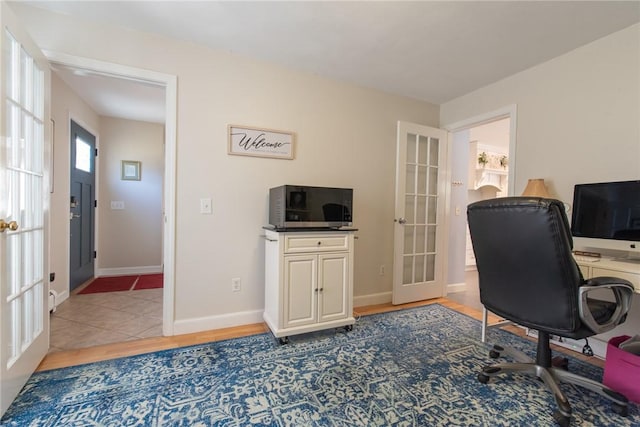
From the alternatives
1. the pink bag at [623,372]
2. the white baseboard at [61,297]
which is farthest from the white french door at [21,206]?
the pink bag at [623,372]

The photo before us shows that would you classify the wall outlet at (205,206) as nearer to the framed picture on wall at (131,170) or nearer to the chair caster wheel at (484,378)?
the chair caster wheel at (484,378)

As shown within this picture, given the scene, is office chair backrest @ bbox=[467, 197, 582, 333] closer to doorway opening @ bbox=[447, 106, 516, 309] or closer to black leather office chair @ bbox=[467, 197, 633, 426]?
black leather office chair @ bbox=[467, 197, 633, 426]

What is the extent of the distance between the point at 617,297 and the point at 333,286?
166 centimetres

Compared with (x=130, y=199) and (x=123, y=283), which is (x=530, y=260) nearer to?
(x=123, y=283)

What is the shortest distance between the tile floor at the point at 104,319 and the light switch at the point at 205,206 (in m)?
1.03

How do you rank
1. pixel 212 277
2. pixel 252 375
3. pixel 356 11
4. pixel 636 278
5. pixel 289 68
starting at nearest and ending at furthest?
pixel 636 278 < pixel 252 375 < pixel 356 11 < pixel 212 277 < pixel 289 68

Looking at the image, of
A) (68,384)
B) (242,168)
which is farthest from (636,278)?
(68,384)

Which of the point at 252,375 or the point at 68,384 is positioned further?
the point at 252,375

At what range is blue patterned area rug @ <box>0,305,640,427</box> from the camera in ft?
4.47

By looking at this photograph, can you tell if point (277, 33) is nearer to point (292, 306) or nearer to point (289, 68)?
point (289, 68)

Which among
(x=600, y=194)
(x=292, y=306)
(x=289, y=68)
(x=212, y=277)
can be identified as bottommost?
(x=292, y=306)

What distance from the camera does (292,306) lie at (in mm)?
2141

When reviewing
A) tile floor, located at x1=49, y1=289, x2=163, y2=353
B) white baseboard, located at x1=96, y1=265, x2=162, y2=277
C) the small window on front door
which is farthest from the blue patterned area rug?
white baseboard, located at x1=96, y1=265, x2=162, y2=277

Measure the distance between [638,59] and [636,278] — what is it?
1.46 m
